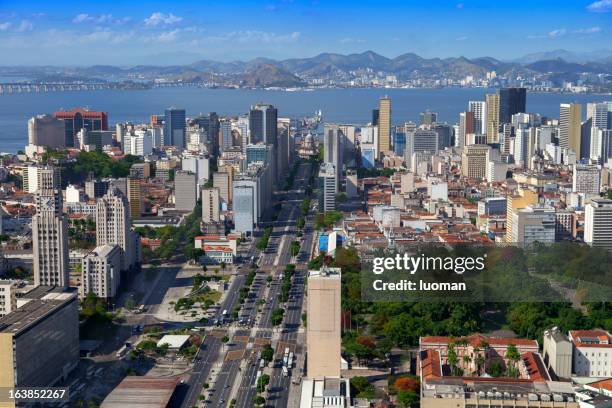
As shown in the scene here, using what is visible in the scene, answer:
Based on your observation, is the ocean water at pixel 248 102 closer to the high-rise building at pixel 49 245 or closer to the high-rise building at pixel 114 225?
the high-rise building at pixel 114 225

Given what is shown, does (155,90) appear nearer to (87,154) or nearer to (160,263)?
(87,154)

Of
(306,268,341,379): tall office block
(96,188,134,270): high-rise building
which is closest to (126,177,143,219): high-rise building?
(96,188,134,270): high-rise building

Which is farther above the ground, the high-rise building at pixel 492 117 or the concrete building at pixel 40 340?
the high-rise building at pixel 492 117

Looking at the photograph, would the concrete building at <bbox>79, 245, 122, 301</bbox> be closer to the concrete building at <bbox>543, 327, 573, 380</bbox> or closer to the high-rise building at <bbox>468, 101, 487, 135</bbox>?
the concrete building at <bbox>543, 327, 573, 380</bbox>

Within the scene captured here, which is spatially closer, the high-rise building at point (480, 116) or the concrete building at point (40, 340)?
the concrete building at point (40, 340)

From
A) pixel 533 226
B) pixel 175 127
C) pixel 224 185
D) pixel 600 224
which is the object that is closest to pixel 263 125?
pixel 175 127

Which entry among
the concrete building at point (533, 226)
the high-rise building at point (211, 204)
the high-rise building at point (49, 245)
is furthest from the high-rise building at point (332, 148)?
the high-rise building at point (49, 245)
